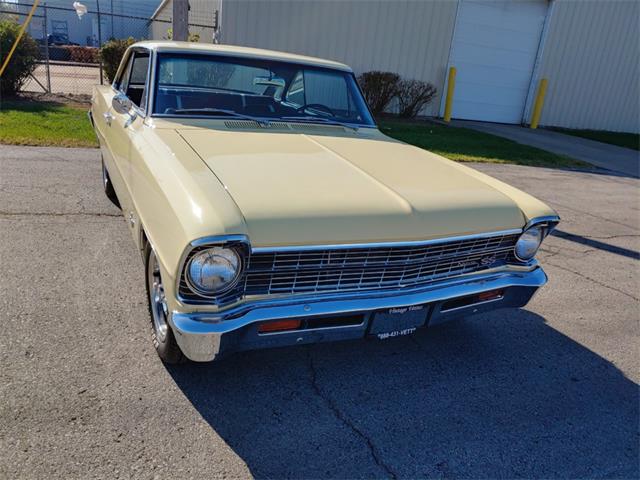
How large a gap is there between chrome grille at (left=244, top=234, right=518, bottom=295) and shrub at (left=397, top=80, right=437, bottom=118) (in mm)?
11537

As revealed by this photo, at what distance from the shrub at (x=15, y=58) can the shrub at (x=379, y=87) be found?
7.51 m

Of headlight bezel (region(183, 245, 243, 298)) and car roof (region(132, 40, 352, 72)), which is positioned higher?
car roof (region(132, 40, 352, 72))

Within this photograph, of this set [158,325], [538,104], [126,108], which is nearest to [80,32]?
[538,104]

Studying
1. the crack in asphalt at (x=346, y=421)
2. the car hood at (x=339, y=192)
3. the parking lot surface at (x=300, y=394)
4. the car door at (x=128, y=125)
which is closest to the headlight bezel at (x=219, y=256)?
the car hood at (x=339, y=192)

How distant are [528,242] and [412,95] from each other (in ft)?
38.0

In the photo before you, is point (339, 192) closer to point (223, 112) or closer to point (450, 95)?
point (223, 112)

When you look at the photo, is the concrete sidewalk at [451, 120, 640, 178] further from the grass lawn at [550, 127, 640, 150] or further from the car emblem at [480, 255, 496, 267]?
the car emblem at [480, 255, 496, 267]

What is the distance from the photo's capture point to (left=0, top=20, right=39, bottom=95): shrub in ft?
34.0

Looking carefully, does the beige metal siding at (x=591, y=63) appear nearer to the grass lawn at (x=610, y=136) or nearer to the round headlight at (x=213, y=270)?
the grass lawn at (x=610, y=136)

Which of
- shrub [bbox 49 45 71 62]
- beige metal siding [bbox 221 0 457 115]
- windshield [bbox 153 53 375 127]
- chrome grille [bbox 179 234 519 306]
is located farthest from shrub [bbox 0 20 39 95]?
shrub [bbox 49 45 71 62]

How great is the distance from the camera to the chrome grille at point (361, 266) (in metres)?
2.27

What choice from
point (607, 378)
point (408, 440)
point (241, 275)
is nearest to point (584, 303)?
point (607, 378)

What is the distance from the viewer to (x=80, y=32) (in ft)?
113

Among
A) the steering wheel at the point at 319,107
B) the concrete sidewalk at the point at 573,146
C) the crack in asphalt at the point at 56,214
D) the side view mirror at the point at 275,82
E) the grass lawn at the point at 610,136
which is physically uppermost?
the side view mirror at the point at 275,82
